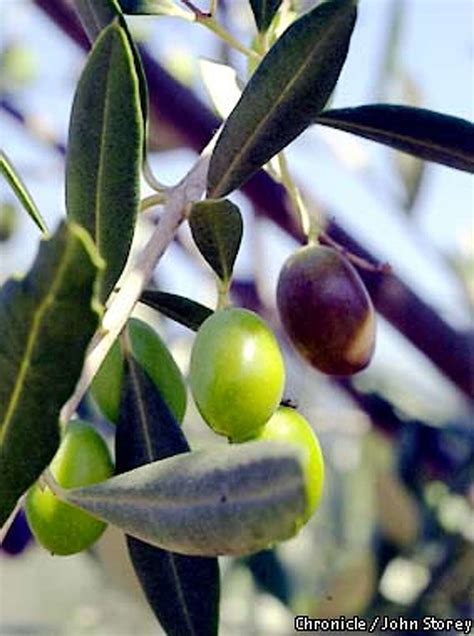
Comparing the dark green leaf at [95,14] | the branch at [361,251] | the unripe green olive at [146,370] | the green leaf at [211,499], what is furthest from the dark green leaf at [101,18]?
the branch at [361,251]

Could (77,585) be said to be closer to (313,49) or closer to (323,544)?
(323,544)

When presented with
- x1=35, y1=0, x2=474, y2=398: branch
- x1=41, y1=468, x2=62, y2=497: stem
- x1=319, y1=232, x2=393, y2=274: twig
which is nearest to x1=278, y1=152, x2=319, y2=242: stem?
x1=319, y1=232, x2=393, y2=274: twig

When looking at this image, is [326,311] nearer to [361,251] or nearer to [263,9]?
[263,9]

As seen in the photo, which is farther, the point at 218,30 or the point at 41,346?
the point at 218,30

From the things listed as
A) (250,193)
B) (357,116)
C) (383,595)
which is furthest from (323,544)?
(357,116)

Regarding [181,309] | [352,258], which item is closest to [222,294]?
[181,309]

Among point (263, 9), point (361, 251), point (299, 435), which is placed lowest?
point (361, 251)

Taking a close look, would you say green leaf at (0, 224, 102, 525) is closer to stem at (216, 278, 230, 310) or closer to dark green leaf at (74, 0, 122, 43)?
stem at (216, 278, 230, 310)
